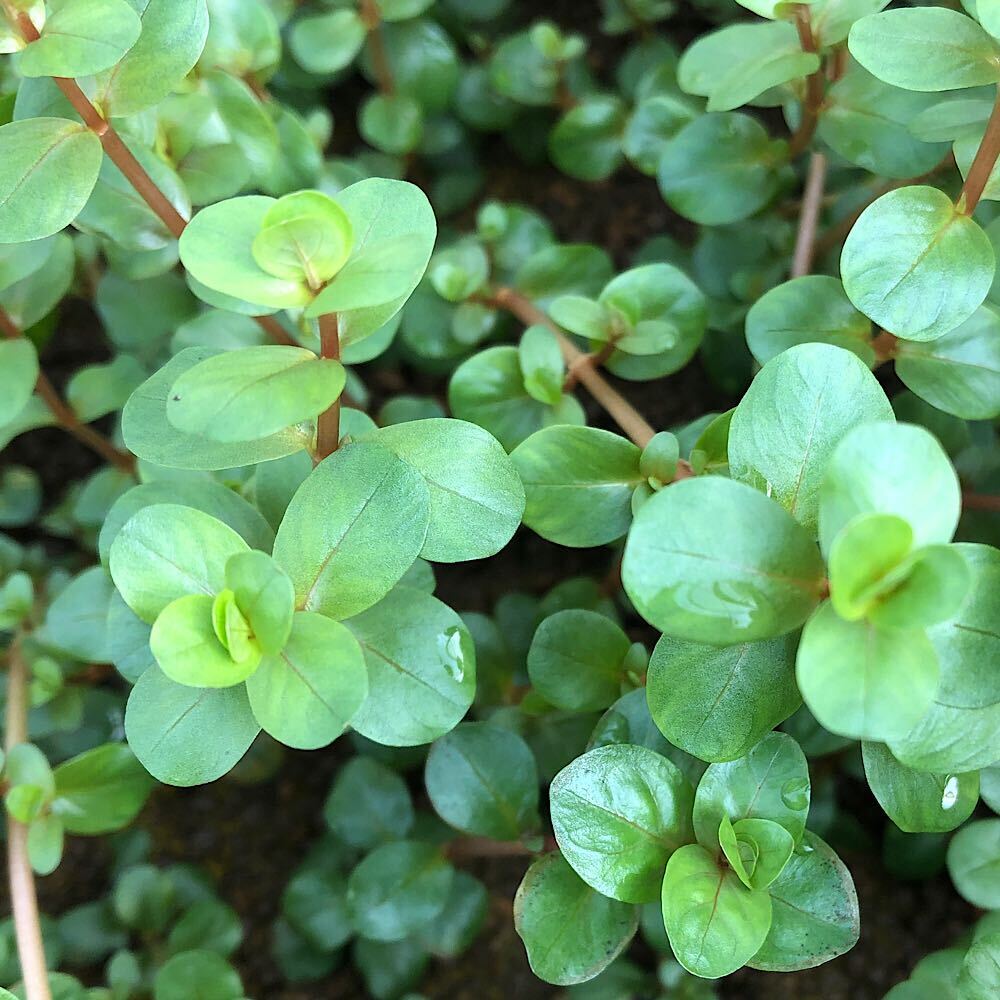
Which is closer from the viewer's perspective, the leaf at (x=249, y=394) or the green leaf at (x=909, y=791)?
the leaf at (x=249, y=394)

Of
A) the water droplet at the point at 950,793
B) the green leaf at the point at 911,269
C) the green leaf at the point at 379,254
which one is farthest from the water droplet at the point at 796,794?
the green leaf at the point at 379,254

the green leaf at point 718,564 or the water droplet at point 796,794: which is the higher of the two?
the green leaf at point 718,564

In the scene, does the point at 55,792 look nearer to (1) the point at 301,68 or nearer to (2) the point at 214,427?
(2) the point at 214,427

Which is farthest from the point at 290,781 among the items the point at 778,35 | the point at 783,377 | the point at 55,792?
the point at 778,35

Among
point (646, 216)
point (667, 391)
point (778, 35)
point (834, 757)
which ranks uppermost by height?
point (778, 35)

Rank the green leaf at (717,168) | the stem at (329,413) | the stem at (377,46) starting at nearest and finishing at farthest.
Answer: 1. the stem at (329,413)
2. the green leaf at (717,168)
3. the stem at (377,46)

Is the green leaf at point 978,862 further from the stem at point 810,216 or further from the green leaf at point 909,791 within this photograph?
the stem at point 810,216

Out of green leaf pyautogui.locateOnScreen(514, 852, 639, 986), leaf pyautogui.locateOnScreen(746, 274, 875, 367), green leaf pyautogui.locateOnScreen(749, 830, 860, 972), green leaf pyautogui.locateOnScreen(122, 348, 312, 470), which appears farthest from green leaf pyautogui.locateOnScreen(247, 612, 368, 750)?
leaf pyautogui.locateOnScreen(746, 274, 875, 367)
